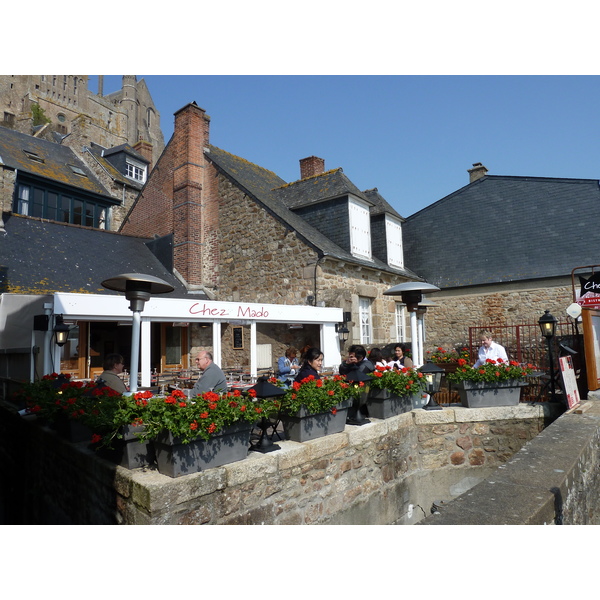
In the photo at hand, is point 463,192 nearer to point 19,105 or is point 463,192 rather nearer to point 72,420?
point 72,420

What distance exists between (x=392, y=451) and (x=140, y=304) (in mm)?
3802

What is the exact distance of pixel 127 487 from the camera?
358 centimetres

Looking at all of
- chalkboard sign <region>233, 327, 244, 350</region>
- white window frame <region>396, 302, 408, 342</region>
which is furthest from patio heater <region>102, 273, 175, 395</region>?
white window frame <region>396, 302, 408, 342</region>

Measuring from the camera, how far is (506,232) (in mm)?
15828

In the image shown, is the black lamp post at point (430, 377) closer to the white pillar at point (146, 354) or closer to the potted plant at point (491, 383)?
the potted plant at point (491, 383)

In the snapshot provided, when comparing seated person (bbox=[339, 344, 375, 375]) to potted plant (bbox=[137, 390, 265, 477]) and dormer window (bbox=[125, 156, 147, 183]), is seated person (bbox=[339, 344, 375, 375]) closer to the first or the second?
potted plant (bbox=[137, 390, 265, 477])

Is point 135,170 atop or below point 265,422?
atop

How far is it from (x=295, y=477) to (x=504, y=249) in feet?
45.2

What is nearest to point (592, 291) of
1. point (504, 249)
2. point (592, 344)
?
point (592, 344)

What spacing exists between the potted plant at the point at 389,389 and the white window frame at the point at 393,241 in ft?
29.2

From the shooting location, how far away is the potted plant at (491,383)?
21.1 ft

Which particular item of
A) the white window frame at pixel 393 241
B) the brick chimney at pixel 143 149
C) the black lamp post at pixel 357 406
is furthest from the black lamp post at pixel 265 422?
the brick chimney at pixel 143 149

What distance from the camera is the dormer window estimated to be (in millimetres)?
22016

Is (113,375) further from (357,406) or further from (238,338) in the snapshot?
(238,338)
